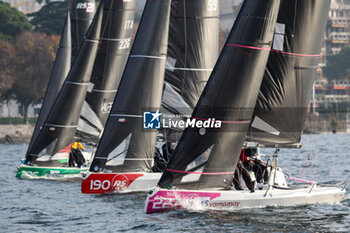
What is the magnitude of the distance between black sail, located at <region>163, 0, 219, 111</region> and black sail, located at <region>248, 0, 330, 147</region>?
A: 16.7 feet

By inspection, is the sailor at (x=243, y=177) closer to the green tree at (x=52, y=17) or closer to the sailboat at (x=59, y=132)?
the sailboat at (x=59, y=132)

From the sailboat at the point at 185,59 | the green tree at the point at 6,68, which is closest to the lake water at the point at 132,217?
the sailboat at the point at 185,59

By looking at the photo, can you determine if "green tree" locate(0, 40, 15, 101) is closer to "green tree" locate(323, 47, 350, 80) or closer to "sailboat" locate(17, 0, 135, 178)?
"sailboat" locate(17, 0, 135, 178)

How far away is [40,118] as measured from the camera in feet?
97.9

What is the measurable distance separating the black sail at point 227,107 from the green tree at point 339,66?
10383 centimetres

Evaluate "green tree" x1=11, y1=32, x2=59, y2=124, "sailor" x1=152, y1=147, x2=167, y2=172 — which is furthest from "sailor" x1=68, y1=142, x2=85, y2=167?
"green tree" x1=11, y1=32, x2=59, y2=124

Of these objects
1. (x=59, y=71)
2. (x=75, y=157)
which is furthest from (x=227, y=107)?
(x=59, y=71)

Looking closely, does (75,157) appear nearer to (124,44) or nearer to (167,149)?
(124,44)

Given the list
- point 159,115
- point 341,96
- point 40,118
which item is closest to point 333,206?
point 159,115

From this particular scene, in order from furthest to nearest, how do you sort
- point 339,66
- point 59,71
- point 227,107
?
point 339,66 → point 59,71 → point 227,107

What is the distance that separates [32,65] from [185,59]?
52583 mm

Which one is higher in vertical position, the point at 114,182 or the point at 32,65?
the point at 32,65

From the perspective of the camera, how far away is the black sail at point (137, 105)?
66.9 ft

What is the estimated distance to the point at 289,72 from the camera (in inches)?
674
